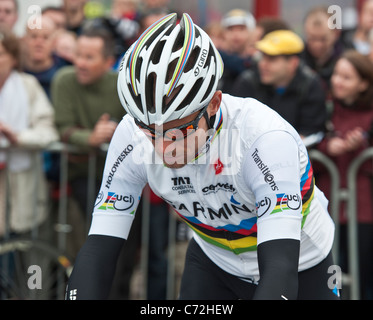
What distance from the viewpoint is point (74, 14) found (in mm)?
7082

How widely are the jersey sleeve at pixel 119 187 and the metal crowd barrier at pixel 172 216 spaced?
2.66 metres

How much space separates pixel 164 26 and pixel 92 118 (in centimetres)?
301

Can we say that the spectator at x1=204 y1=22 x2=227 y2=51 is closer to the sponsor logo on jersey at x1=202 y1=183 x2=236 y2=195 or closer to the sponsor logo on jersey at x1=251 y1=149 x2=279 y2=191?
the sponsor logo on jersey at x1=202 y1=183 x2=236 y2=195

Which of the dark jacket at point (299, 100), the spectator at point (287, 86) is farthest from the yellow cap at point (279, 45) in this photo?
the dark jacket at point (299, 100)

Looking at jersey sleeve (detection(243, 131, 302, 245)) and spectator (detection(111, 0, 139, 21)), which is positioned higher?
spectator (detection(111, 0, 139, 21))

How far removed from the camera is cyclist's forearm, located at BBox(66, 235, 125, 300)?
99.0 inches

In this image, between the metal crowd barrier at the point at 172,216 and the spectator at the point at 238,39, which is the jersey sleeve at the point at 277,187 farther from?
the spectator at the point at 238,39

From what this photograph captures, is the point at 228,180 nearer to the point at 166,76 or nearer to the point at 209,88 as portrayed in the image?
the point at 209,88

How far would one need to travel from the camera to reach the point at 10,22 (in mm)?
6277

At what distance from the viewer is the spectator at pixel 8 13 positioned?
6215 millimetres

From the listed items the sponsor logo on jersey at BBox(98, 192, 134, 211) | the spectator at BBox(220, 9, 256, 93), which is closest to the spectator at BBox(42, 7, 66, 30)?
the spectator at BBox(220, 9, 256, 93)

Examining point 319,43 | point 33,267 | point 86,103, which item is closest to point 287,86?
point 319,43

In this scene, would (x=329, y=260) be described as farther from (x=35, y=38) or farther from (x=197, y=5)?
(x=197, y=5)
